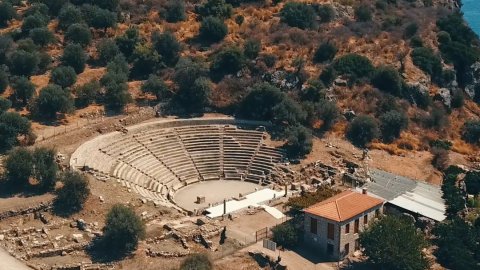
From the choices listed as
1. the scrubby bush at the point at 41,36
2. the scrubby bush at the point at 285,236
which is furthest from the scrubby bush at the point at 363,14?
the scrubby bush at the point at 285,236

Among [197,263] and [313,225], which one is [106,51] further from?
[197,263]

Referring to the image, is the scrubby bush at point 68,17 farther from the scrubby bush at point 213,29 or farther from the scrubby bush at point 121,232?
the scrubby bush at point 121,232

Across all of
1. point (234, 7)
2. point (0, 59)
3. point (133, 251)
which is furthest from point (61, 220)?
point (234, 7)

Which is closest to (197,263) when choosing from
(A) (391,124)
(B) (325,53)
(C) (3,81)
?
(A) (391,124)

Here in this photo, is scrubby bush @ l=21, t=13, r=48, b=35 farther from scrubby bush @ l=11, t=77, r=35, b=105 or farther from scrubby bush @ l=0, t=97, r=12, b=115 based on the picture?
scrubby bush @ l=0, t=97, r=12, b=115

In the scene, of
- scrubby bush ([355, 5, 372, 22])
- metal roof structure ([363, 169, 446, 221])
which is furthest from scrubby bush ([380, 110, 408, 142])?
scrubby bush ([355, 5, 372, 22])

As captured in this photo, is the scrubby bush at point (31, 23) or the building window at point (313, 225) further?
the scrubby bush at point (31, 23)
